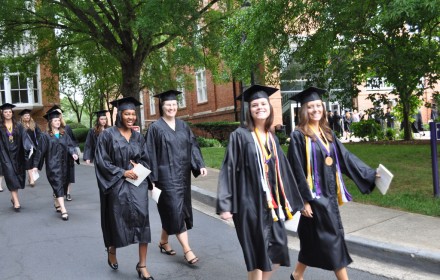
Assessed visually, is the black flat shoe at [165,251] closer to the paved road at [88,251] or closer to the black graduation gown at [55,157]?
the paved road at [88,251]

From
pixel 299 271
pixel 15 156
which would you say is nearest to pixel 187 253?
pixel 299 271

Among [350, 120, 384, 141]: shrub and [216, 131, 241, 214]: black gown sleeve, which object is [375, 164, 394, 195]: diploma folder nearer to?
[216, 131, 241, 214]: black gown sleeve

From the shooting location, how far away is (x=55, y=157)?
8141mm

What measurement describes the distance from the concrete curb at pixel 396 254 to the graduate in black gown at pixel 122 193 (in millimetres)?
2465

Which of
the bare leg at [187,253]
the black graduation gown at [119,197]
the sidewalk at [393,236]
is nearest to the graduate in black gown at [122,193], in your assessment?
the black graduation gown at [119,197]

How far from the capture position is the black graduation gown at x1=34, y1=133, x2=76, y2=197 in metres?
7.96

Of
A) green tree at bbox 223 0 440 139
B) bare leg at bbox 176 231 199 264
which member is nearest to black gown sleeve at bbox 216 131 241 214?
bare leg at bbox 176 231 199 264

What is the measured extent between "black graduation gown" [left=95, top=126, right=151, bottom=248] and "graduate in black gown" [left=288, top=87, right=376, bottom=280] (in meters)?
1.70

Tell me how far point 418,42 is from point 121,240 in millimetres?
10781

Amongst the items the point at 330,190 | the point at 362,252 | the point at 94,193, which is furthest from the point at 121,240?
the point at 94,193

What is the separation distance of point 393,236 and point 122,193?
10.6 ft

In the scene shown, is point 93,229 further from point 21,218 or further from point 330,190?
point 330,190

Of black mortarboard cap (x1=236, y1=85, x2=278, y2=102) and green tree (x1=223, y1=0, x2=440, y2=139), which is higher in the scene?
green tree (x1=223, y1=0, x2=440, y2=139)

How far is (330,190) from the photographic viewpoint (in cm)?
396
